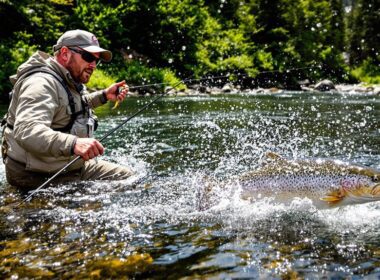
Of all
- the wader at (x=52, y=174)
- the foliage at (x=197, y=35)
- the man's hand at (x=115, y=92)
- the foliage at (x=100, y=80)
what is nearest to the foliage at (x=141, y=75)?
the foliage at (x=197, y=35)

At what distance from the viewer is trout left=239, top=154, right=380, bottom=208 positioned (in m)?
3.98

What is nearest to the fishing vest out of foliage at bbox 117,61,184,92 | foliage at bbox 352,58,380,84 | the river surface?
the river surface

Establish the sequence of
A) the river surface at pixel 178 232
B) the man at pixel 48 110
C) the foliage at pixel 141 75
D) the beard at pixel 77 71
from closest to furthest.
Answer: the river surface at pixel 178 232
the man at pixel 48 110
the beard at pixel 77 71
the foliage at pixel 141 75

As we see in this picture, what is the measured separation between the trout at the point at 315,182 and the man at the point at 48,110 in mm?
1941

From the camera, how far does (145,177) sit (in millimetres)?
5902

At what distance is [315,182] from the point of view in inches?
165

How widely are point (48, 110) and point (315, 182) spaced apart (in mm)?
2755

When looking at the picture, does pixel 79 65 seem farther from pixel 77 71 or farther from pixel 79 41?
pixel 79 41

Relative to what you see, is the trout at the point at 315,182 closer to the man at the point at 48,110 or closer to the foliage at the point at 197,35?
the man at the point at 48,110

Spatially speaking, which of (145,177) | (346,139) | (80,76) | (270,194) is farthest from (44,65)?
(346,139)

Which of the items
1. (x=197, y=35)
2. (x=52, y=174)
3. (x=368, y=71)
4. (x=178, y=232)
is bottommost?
(x=368, y=71)

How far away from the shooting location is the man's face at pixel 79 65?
4852 mm

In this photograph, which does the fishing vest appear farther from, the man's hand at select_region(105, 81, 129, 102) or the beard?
the man's hand at select_region(105, 81, 129, 102)

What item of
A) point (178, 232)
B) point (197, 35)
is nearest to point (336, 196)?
point (178, 232)
